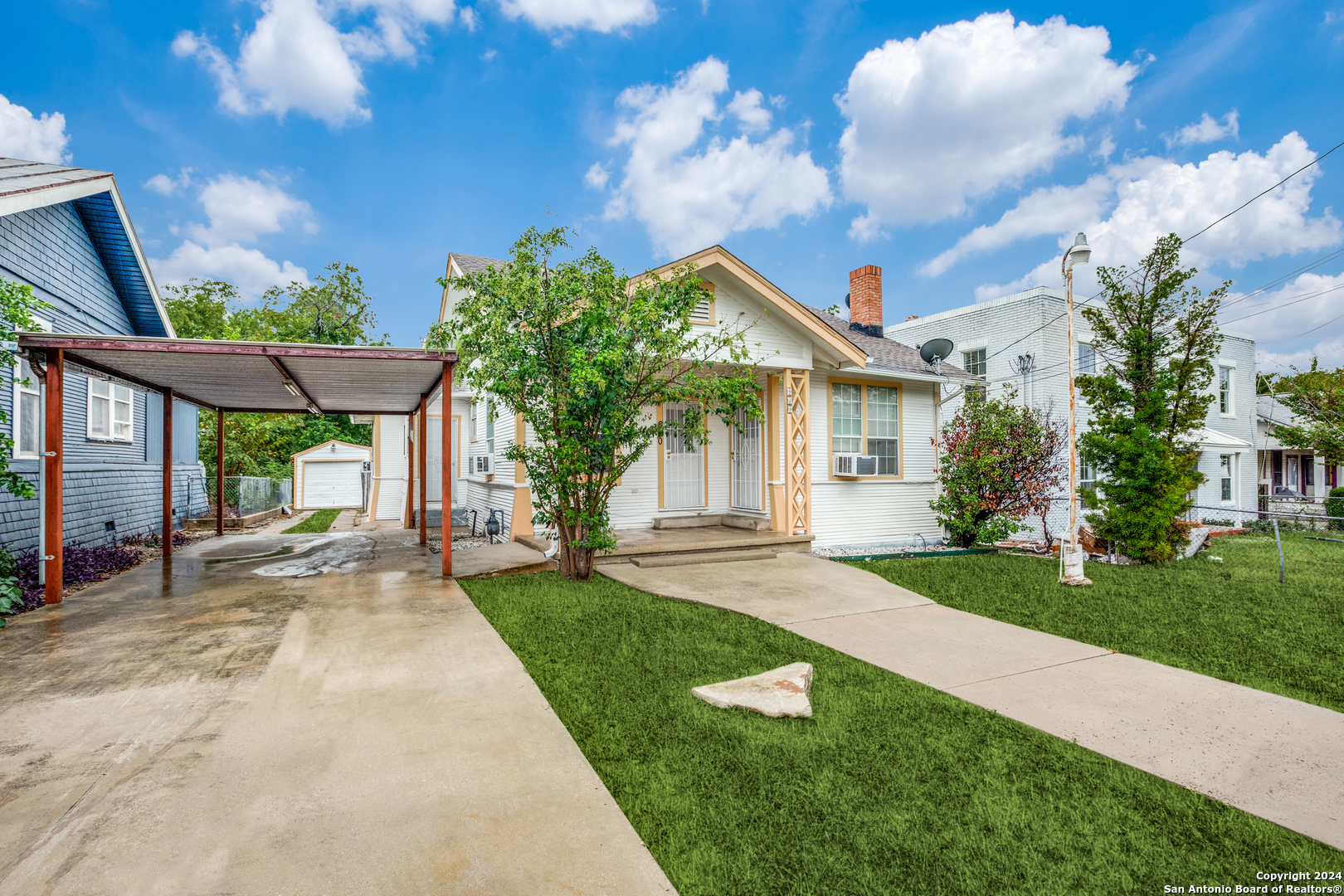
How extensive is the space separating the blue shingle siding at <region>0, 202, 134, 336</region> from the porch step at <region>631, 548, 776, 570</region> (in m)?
8.58

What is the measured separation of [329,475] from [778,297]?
1947 cm

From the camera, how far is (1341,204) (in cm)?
1235

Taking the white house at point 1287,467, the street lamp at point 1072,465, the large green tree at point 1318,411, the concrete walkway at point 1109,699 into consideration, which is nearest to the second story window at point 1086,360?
the large green tree at point 1318,411

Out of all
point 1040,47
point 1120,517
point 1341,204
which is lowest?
point 1120,517

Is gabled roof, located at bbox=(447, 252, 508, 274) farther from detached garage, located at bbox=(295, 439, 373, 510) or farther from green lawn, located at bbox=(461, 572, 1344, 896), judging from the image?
green lawn, located at bbox=(461, 572, 1344, 896)

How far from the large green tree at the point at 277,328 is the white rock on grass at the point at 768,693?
22.9m

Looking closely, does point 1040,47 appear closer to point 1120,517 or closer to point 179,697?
point 1120,517

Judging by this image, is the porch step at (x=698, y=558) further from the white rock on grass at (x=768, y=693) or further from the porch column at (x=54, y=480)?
the porch column at (x=54, y=480)

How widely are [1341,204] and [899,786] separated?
659 inches

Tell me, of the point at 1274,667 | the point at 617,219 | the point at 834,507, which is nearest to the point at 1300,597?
the point at 1274,667

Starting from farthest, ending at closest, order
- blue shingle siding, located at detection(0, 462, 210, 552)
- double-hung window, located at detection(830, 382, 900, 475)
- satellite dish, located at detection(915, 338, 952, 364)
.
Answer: satellite dish, located at detection(915, 338, 952, 364)
double-hung window, located at detection(830, 382, 900, 475)
blue shingle siding, located at detection(0, 462, 210, 552)

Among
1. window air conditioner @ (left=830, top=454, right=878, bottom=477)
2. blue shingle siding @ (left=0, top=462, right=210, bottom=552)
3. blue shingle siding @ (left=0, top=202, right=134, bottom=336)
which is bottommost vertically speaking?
blue shingle siding @ (left=0, top=462, right=210, bottom=552)

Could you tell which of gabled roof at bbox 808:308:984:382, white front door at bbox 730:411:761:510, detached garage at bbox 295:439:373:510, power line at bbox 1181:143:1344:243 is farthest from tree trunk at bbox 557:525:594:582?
detached garage at bbox 295:439:373:510

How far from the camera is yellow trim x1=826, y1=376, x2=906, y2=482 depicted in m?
11.4
